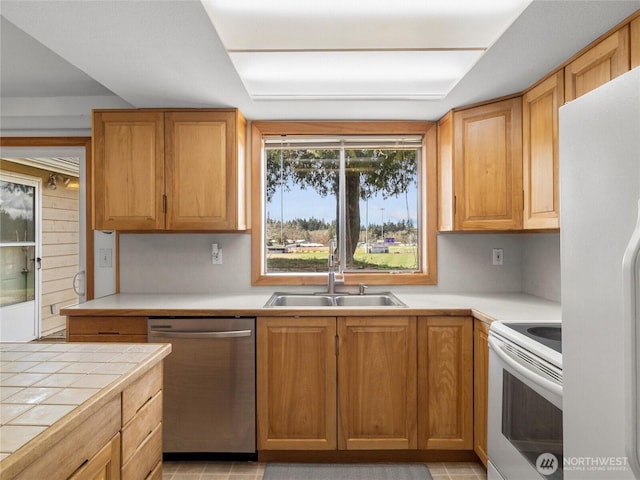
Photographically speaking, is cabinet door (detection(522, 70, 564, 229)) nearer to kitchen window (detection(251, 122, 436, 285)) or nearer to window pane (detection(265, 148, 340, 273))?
kitchen window (detection(251, 122, 436, 285))

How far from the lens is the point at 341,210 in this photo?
309cm

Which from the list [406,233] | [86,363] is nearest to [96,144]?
[86,363]

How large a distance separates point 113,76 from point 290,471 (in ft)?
7.73

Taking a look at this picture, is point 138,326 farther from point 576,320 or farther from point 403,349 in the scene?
point 576,320

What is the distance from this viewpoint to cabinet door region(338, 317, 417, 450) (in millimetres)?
2318

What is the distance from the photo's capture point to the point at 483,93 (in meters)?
2.37

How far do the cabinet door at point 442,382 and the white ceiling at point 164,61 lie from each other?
1369mm

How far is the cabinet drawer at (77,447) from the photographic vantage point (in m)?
0.80

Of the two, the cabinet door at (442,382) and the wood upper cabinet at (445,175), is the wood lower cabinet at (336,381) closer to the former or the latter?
the cabinet door at (442,382)

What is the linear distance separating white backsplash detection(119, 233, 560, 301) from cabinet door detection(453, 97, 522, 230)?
0.45 m

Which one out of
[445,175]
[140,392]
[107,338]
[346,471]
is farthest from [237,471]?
[445,175]

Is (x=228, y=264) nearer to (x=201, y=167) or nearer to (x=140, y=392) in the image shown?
(x=201, y=167)

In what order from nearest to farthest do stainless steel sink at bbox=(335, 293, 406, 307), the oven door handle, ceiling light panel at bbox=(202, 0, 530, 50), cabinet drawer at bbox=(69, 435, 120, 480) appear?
1. cabinet drawer at bbox=(69, 435, 120, 480)
2. the oven door handle
3. ceiling light panel at bbox=(202, 0, 530, 50)
4. stainless steel sink at bbox=(335, 293, 406, 307)

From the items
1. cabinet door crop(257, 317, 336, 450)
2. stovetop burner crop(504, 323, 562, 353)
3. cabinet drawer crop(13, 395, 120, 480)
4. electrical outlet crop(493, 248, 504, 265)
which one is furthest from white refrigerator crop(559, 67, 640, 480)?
electrical outlet crop(493, 248, 504, 265)
